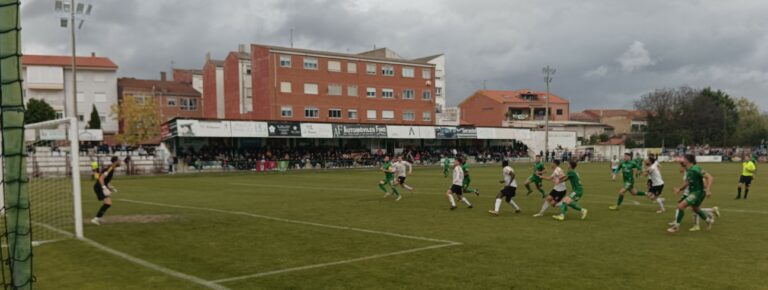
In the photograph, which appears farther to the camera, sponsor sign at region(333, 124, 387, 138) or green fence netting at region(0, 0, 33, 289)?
sponsor sign at region(333, 124, 387, 138)

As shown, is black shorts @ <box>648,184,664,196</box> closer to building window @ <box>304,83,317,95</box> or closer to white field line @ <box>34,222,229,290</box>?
white field line @ <box>34,222,229,290</box>

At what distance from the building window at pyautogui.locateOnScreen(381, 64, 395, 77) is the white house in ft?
133

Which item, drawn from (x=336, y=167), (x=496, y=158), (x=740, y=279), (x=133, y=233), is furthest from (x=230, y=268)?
Answer: (x=496, y=158)

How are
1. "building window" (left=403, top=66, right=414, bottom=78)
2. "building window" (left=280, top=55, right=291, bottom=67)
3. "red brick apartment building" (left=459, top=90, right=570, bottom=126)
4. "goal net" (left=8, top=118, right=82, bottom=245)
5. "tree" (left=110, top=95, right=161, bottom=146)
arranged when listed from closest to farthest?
"goal net" (left=8, top=118, right=82, bottom=245) < "building window" (left=280, top=55, right=291, bottom=67) < "tree" (left=110, top=95, right=161, bottom=146) < "building window" (left=403, top=66, right=414, bottom=78) < "red brick apartment building" (left=459, top=90, right=570, bottom=126)

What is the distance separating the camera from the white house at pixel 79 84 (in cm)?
7906

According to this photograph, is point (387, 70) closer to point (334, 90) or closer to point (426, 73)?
point (426, 73)

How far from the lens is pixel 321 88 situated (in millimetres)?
70062

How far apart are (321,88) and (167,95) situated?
3111 cm

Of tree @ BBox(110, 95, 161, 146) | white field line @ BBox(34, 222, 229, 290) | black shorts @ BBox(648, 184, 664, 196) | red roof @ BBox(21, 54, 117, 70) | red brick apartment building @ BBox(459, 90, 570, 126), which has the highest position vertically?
red roof @ BBox(21, 54, 117, 70)

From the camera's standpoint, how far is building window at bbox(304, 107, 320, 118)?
226 ft

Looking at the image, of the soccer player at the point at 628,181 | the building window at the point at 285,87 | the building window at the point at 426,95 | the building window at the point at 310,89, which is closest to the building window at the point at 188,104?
the building window at the point at 285,87

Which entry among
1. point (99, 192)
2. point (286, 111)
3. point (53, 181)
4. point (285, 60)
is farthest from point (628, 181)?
point (285, 60)

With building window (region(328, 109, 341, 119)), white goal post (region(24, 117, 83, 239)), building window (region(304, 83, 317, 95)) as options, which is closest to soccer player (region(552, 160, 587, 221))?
white goal post (region(24, 117, 83, 239))

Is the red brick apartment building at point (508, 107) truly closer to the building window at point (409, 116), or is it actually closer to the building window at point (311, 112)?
the building window at point (409, 116)
